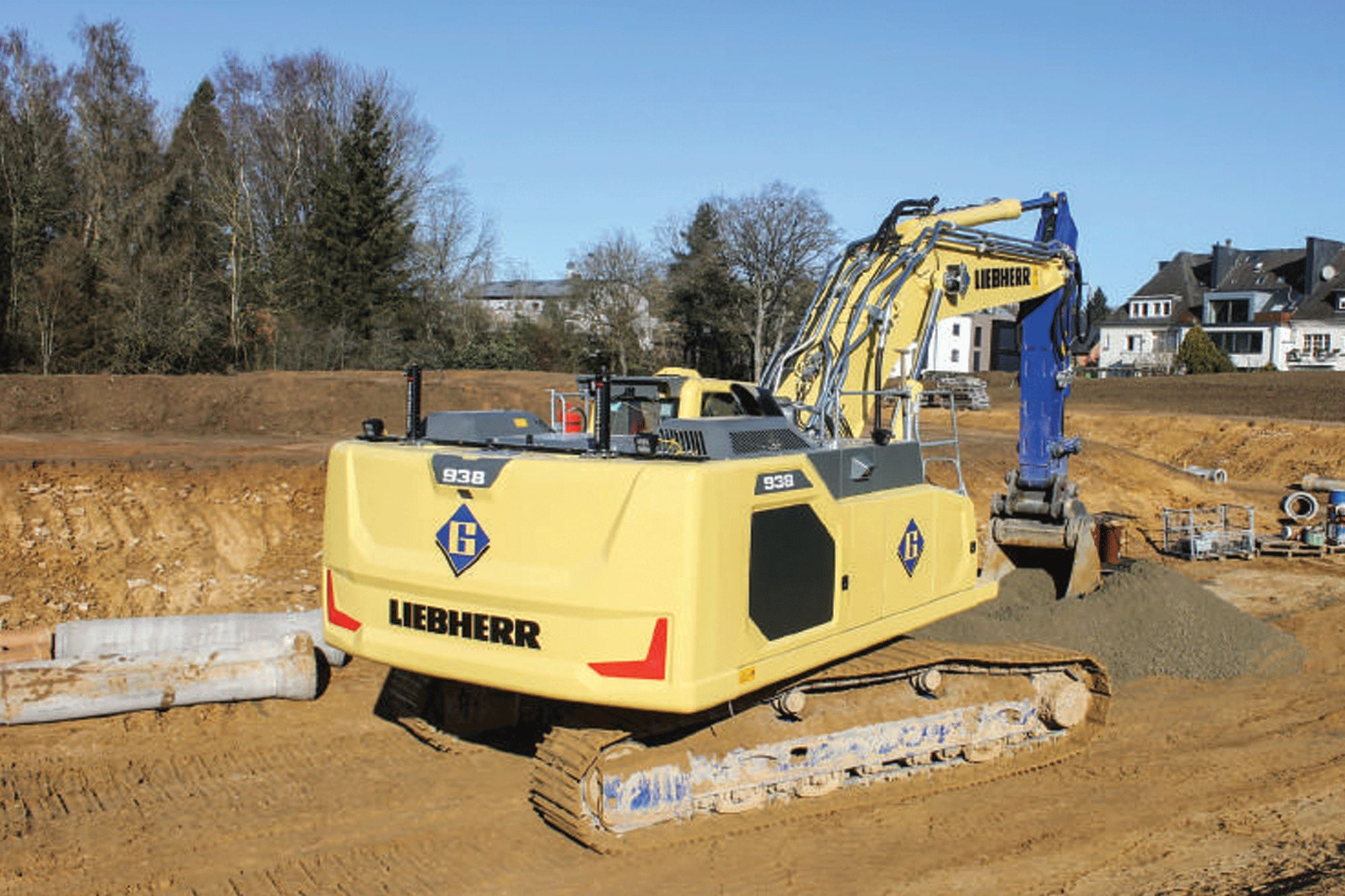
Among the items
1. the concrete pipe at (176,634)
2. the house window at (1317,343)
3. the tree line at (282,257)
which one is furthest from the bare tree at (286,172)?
the house window at (1317,343)

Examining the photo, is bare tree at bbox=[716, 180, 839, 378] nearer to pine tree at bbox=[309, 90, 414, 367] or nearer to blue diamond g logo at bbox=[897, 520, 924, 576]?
pine tree at bbox=[309, 90, 414, 367]

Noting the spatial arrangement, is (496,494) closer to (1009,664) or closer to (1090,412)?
(1009,664)

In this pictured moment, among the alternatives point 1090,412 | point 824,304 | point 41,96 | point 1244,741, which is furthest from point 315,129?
point 1244,741

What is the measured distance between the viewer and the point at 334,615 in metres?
6.47

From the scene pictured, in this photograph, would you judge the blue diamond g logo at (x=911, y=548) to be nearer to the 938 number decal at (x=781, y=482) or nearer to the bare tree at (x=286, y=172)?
the 938 number decal at (x=781, y=482)

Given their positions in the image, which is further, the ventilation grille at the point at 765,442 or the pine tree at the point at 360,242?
the pine tree at the point at 360,242

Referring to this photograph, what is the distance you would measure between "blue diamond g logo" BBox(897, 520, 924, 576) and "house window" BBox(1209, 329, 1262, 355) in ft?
200

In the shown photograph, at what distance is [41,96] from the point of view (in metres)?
35.4

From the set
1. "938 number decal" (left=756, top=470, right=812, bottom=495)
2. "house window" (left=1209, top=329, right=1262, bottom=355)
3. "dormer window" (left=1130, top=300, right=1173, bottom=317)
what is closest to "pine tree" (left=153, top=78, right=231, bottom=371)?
"938 number decal" (left=756, top=470, right=812, bottom=495)

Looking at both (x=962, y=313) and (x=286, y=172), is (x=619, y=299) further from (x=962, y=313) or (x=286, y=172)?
(x=962, y=313)

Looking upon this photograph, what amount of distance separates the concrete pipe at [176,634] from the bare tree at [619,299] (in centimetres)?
3456

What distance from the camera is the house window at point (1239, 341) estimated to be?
61.1 m

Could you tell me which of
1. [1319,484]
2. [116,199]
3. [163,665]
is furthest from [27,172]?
[1319,484]

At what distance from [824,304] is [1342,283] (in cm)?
5942
